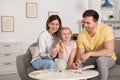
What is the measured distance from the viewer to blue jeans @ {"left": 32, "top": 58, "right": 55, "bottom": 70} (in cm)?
285

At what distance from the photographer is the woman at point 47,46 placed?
2903mm

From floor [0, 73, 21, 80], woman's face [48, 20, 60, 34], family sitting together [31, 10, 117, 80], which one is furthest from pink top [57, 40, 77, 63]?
floor [0, 73, 21, 80]

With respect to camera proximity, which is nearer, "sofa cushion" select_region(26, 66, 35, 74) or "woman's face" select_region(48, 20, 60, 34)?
"sofa cushion" select_region(26, 66, 35, 74)

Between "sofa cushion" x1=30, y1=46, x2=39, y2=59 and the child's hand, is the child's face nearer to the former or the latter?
the child's hand

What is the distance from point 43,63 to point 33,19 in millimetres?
3230

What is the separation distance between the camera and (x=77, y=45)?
311 cm

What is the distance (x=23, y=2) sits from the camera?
19.1ft

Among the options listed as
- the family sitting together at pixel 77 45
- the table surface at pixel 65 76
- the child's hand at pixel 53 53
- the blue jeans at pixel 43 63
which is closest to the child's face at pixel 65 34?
the family sitting together at pixel 77 45

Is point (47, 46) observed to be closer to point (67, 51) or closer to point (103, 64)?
point (67, 51)

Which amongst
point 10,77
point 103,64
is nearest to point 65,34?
point 103,64

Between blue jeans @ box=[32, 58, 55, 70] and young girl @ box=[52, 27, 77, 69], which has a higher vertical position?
young girl @ box=[52, 27, 77, 69]

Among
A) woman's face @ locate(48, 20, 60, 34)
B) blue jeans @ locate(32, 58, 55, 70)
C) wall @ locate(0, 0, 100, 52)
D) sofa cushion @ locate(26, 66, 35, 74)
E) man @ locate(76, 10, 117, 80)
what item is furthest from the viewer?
wall @ locate(0, 0, 100, 52)

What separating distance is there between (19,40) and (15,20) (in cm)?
51

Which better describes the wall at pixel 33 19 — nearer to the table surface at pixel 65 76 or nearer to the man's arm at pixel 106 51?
the man's arm at pixel 106 51
